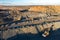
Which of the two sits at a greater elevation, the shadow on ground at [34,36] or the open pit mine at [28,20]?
the open pit mine at [28,20]

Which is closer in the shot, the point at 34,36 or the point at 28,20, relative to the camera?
the point at 34,36

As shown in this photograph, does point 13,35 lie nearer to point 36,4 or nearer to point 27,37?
point 27,37

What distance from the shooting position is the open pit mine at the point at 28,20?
354 cm

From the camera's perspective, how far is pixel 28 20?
3.94m

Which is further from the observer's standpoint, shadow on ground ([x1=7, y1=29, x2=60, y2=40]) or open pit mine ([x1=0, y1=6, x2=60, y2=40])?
open pit mine ([x1=0, y1=6, x2=60, y2=40])

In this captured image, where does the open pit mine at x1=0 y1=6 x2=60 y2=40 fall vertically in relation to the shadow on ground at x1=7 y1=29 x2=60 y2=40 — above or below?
above

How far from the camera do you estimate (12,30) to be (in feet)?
11.6

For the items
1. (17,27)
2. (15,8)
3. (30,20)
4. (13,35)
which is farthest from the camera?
(15,8)

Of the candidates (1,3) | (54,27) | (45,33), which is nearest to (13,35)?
(45,33)

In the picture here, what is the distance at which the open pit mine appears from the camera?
3.54 metres

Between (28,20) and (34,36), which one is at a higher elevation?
(28,20)

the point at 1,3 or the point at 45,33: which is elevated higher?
the point at 1,3

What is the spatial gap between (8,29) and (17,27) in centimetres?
22

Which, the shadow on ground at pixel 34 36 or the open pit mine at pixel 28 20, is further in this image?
the open pit mine at pixel 28 20
